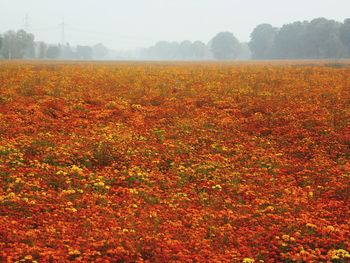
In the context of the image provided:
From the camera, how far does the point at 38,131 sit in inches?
655

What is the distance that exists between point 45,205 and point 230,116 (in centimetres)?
1194

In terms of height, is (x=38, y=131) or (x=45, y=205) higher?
(x=38, y=131)

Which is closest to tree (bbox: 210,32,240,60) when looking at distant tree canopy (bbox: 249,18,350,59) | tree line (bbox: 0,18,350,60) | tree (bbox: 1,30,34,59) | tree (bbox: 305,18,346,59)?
tree line (bbox: 0,18,350,60)

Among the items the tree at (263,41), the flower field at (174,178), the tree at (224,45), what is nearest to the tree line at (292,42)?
the tree at (263,41)

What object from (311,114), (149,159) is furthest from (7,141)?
(311,114)

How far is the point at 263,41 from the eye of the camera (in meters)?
137

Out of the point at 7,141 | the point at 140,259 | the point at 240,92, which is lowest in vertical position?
the point at 140,259

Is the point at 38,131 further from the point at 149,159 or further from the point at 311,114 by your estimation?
the point at 311,114

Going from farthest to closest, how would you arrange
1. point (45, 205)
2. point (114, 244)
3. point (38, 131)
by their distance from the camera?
point (38, 131), point (45, 205), point (114, 244)

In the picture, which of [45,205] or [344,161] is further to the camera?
[344,161]

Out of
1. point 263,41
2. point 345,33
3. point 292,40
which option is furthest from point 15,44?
point 345,33

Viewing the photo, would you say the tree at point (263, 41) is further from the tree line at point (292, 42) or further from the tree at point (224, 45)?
the tree at point (224, 45)

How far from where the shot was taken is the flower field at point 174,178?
28.6 ft

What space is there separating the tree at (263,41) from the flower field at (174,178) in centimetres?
11482
